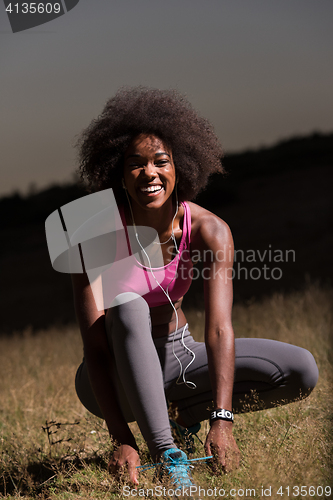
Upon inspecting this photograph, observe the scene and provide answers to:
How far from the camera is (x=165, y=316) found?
2.46 m

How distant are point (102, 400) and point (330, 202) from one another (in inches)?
380

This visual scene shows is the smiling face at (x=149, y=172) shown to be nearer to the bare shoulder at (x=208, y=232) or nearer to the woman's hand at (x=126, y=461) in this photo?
the bare shoulder at (x=208, y=232)

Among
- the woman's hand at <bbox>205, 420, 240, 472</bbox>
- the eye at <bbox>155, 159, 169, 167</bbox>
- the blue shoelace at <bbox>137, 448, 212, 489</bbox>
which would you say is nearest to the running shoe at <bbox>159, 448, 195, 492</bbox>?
the blue shoelace at <bbox>137, 448, 212, 489</bbox>

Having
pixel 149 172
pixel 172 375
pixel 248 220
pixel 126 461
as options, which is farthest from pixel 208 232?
pixel 248 220

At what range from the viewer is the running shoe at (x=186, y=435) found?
237cm

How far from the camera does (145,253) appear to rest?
2.40 m

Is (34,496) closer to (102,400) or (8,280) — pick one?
(102,400)

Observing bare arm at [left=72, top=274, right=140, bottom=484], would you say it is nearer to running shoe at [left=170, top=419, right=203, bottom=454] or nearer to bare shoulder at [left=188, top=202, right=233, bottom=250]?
running shoe at [left=170, top=419, right=203, bottom=454]

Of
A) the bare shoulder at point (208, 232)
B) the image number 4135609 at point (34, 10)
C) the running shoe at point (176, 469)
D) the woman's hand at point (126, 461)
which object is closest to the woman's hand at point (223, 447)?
the running shoe at point (176, 469)

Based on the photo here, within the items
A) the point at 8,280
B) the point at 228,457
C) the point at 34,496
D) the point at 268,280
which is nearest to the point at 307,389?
the point at 228,457

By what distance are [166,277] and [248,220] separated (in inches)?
354

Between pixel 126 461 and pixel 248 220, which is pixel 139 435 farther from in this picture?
pixel 248 220

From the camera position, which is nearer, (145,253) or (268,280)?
(145,253)

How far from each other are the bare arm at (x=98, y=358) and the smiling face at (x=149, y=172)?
18.1 inches
